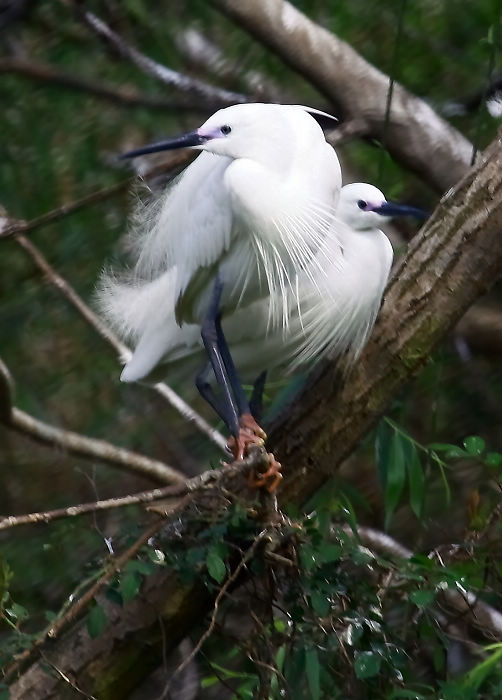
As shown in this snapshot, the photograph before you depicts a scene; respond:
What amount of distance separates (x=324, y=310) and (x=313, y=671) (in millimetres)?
523

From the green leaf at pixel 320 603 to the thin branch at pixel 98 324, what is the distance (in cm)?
65

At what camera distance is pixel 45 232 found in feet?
7.82

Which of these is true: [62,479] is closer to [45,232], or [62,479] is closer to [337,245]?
[45,232]

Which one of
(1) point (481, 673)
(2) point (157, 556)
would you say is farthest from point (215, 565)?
(1) point (481, 673)

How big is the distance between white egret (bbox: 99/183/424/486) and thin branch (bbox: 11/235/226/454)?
196 millimetres

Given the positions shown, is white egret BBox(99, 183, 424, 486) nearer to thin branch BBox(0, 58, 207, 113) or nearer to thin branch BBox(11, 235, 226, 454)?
thin branch BBox(11, 235, 226, 454)

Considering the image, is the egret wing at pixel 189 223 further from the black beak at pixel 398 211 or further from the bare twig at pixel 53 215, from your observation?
the black beak at pixel 398 211

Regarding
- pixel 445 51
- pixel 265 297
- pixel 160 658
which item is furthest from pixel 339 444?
pixel 445 51

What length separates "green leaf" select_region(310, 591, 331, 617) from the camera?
1366 millimetres

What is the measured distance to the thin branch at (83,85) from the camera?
2234 mm

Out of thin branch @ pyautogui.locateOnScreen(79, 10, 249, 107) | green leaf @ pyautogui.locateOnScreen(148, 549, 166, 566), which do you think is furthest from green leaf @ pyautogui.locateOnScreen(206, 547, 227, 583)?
thin branch @ pyautogui.locateOnScreen(79, 10, 249, 107)

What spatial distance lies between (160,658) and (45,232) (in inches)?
40.1

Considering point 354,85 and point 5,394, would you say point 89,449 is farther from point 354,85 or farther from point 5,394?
point 354,85

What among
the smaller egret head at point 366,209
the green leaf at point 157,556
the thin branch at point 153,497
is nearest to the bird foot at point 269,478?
the thin branch at point 153,497
